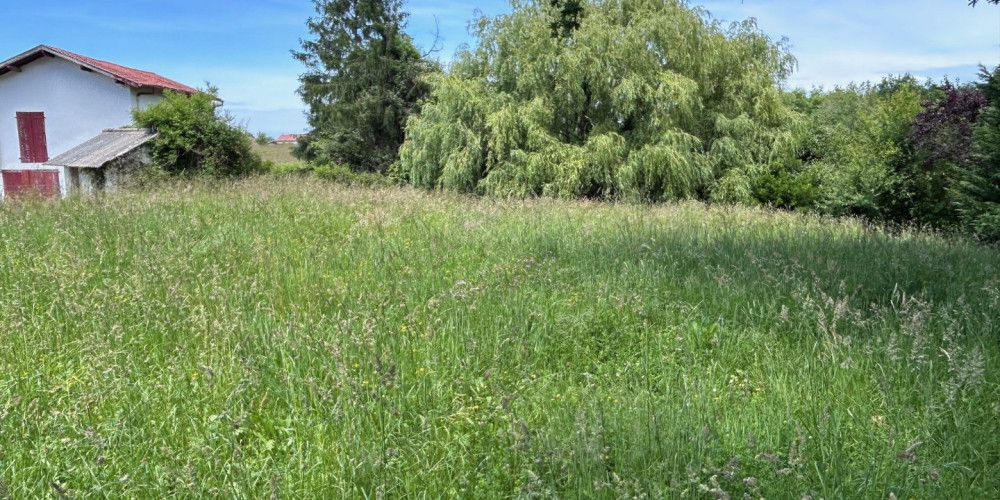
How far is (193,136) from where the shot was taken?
62.4 feet

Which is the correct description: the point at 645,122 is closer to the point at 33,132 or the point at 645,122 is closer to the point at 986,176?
the point at 986,176

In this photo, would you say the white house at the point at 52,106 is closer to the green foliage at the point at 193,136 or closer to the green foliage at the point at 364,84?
the green foliage at the point at 193,136

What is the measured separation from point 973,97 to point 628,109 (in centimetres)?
755

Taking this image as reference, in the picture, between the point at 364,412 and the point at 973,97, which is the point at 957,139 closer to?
the point at 973,97

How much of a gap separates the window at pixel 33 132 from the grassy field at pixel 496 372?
852 inches

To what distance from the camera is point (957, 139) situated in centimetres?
1203

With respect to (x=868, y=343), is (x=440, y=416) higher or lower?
lower

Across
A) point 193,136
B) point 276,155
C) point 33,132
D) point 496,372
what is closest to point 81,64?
point 33,132

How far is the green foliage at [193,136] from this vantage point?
18.8m

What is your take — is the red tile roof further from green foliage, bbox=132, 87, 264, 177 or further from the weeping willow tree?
the weeping willow tree

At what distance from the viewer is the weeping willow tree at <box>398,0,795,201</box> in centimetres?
1564

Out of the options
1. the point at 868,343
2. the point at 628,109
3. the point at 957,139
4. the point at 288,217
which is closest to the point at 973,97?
the point at 957,139

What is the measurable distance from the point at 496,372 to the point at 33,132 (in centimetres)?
2778

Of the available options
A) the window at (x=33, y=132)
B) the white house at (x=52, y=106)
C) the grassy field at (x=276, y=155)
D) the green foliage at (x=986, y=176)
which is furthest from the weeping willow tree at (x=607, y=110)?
the window at (x=33, y=132)
